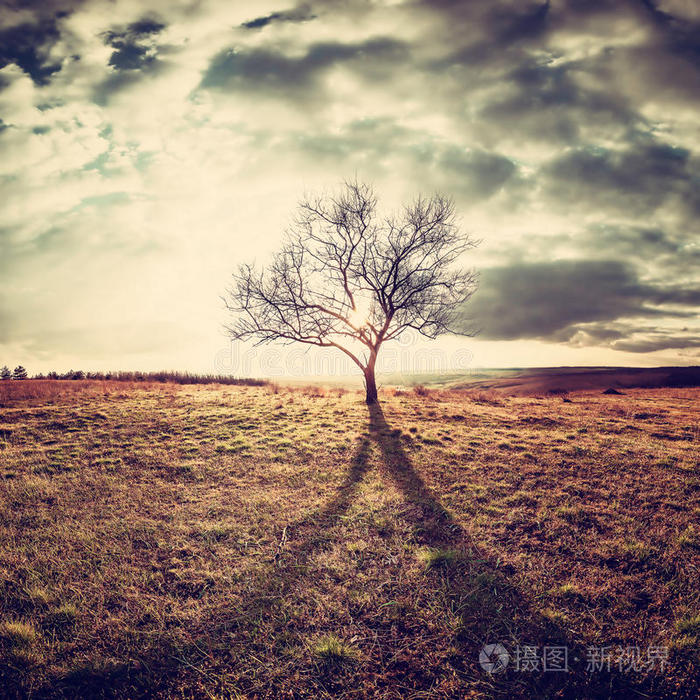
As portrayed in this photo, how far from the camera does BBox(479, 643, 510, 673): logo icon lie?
4.56 m

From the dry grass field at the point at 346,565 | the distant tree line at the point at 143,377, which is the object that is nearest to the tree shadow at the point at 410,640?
the dry grass field at the point at 346,565

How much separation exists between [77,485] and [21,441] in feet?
19.5

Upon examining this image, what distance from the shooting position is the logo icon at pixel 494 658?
15.0 ft

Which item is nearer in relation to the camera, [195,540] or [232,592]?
[232,592]

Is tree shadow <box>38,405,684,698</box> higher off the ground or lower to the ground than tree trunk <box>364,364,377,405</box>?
lower

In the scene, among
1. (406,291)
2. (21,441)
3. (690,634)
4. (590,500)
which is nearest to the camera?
(690,634)

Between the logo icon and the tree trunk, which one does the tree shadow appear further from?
the tree trunk

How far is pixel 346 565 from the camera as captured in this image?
21.8 ft

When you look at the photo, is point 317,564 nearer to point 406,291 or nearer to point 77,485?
point 77,485

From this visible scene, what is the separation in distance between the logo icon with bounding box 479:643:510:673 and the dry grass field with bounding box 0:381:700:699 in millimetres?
131

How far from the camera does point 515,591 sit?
587 cm

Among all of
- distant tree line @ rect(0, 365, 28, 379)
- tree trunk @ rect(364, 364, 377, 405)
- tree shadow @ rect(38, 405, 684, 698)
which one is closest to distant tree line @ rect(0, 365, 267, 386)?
distant tree line @ rect(0, 365, 28, 379)

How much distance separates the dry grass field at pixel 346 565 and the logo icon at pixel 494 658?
0.13 m

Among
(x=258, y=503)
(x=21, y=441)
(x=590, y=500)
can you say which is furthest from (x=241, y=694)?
(x=21, y=441)
